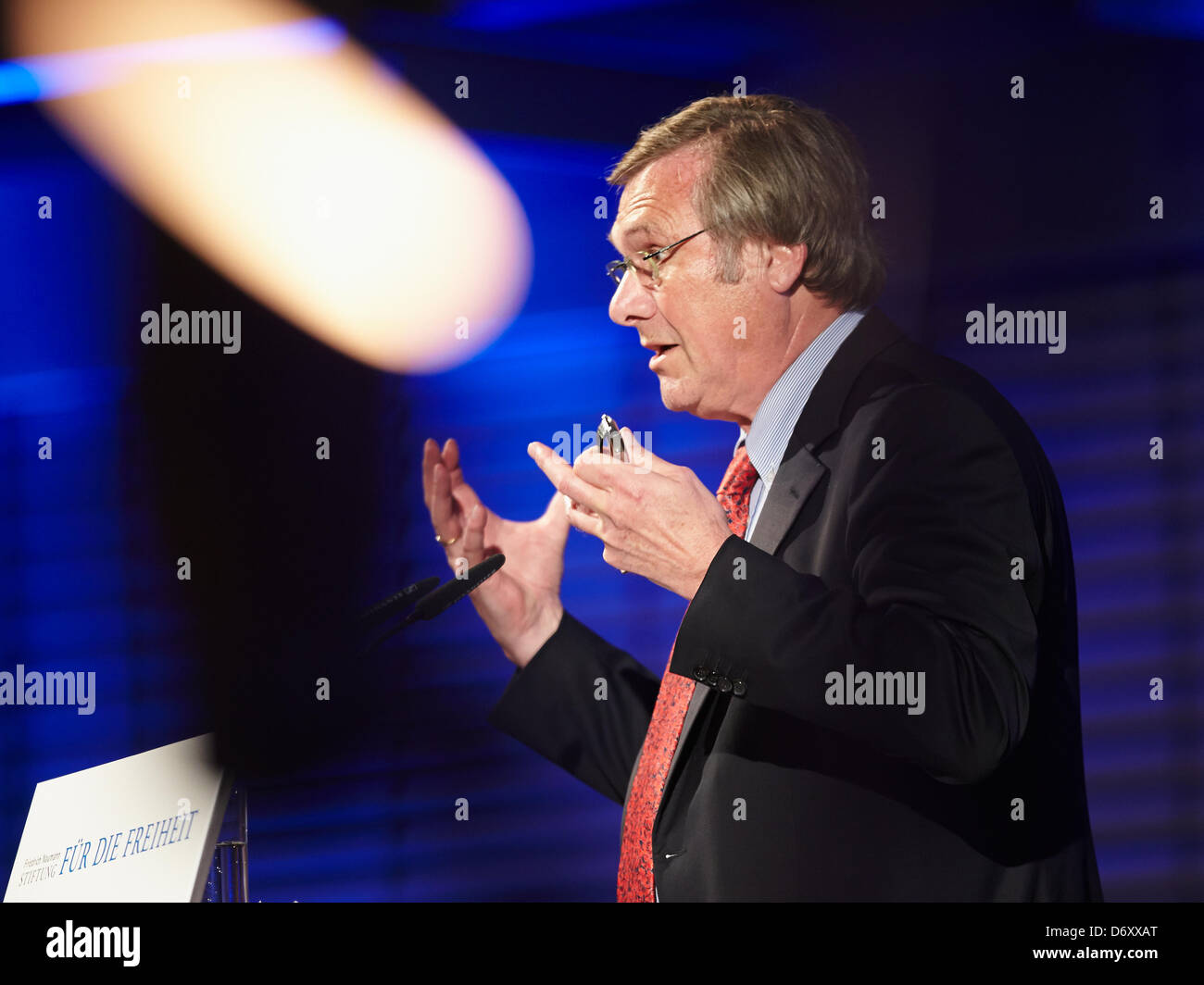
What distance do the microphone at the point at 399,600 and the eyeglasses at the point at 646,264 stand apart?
912 mm

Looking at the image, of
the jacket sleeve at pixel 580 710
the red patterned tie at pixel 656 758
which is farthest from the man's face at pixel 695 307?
the jacket sleeve at pixel 580 710

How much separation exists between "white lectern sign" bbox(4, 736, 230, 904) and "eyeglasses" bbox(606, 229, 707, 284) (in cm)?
145

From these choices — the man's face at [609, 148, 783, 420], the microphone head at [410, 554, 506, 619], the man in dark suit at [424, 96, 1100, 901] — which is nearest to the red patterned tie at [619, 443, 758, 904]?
the man in dark suit at [424, 96, 1100, 901]

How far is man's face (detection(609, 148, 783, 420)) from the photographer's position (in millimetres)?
2559

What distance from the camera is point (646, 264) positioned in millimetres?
2600

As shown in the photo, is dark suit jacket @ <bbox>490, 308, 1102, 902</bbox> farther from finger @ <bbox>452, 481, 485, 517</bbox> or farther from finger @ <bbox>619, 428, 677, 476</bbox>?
finger @ <bbox>452, 481, 485, 517</bbox>

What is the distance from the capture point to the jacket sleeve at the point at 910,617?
2.04 meters

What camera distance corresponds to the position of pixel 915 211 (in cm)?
283

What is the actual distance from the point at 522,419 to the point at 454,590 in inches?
18.9

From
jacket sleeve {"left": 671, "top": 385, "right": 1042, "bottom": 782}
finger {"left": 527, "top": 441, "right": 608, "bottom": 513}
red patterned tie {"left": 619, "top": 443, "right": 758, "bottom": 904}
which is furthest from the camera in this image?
red patterned tie {"left": 619, "top": 443, "right": 758, "bottom": 904}

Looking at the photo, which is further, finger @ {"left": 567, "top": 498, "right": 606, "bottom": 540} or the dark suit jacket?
finger @ {"left": 567, "top": 498, "right": 606, "bottom": 540}

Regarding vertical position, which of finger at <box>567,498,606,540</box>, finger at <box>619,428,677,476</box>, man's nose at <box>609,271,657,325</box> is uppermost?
man's nose at <box>609,271,657,325</box>

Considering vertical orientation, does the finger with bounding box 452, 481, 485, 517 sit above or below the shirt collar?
below
